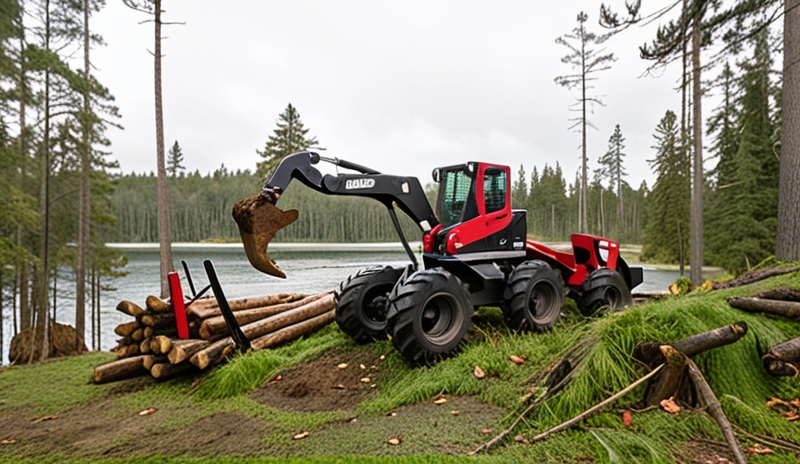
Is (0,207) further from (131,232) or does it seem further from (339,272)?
(131,232)

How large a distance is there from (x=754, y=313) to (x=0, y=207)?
39.2ft

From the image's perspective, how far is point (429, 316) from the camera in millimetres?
4195

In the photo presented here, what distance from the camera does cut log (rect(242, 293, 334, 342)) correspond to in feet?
17.4

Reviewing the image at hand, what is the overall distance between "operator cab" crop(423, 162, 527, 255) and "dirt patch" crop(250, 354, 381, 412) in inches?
62.5

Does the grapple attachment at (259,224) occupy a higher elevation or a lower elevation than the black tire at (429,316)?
higher

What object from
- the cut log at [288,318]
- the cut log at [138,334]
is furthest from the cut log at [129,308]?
the cut log at [288,318]

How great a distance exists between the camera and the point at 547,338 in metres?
4.29

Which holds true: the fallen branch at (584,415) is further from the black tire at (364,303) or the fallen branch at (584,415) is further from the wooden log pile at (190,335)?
the wooden log pile at (190,335)

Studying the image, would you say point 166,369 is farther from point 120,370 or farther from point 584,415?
point 584,415

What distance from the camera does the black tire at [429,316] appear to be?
149 inches

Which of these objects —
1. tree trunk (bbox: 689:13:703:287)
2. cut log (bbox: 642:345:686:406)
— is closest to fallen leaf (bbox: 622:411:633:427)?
cut log (bbox: 642:345:686:406)

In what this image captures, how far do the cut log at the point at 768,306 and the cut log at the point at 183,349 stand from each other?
5360mm

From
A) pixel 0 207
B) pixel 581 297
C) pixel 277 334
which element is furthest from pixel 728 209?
pixel 0 207

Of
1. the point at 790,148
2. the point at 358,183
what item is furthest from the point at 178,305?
the point at 790,148
